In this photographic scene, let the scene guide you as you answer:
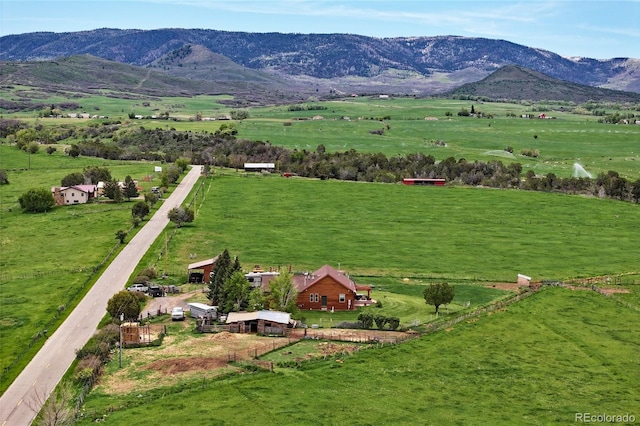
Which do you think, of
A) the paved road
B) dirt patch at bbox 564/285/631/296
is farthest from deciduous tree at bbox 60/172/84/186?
dirt patch at bbox 564/285/631/296

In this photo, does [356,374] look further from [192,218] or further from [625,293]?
[192,218]

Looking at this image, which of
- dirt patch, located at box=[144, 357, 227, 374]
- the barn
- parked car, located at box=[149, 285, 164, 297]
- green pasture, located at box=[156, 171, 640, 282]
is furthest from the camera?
green pasture, located at box=[156, 171, 640, 282]

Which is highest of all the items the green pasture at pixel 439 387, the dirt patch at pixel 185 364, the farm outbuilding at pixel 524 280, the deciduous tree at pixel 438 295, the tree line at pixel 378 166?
the tree line at pixel 378 166

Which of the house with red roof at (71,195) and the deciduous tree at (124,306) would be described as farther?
the house with red roof at (71,195)

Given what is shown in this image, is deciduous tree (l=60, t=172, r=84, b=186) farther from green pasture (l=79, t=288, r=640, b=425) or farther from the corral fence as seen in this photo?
green pasture (l=79, t=288, r=640, b=425)

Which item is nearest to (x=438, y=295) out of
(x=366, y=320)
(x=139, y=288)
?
(x=366, y=320)

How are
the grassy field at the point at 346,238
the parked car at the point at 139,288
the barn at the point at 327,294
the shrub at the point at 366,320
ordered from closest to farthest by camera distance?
the shrub at the point at 366,320 → the barn at the point at 327,294 → the parked car at the point at 139,288 → the grassy field at the point at 346,238

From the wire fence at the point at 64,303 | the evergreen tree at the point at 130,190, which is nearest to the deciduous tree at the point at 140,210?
the wire fence at the point at 64,303

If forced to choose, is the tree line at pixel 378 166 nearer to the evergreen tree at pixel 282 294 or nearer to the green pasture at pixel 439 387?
the green pasture at pixel 439 387
